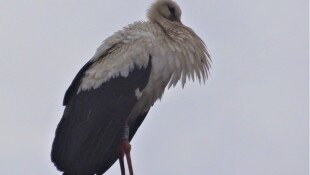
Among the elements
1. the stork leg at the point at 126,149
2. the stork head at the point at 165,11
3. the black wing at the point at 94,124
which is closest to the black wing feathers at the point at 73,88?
the black wing at the point at 94,124

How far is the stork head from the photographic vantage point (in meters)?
24.2

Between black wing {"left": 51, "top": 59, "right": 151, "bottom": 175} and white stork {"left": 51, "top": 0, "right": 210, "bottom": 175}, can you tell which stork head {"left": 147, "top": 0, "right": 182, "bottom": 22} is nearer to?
white stork {"left": 51, "top": 0, "right": 210, "bottom": 175}

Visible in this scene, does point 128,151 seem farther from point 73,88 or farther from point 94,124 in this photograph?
point 73,88

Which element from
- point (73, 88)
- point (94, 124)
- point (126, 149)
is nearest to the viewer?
point (94, 124)

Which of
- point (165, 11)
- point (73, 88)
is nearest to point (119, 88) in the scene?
point (73, 88)

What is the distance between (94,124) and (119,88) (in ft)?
1.57

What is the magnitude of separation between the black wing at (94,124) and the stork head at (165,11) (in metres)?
0.97

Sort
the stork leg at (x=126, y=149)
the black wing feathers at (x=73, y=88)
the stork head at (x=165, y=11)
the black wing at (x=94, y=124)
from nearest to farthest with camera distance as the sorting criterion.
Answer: the black wing at (x=94, y=124)
the stork leg at (x=126, y=149)
the black wing feathers at (x=73, y=88)
the stork head at (x=165, y=11)

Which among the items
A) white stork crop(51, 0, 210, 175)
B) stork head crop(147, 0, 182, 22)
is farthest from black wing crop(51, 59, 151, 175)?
stork head crop(147, 0, 182, 22)

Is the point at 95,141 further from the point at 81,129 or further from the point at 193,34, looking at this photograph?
the point at 193,34

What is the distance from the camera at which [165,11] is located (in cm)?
2431

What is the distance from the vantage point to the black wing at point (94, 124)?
2302 cm

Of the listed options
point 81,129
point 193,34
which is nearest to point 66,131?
point 81,129

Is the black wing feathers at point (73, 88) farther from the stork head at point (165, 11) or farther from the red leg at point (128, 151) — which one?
the stork head at point (165, 11)
